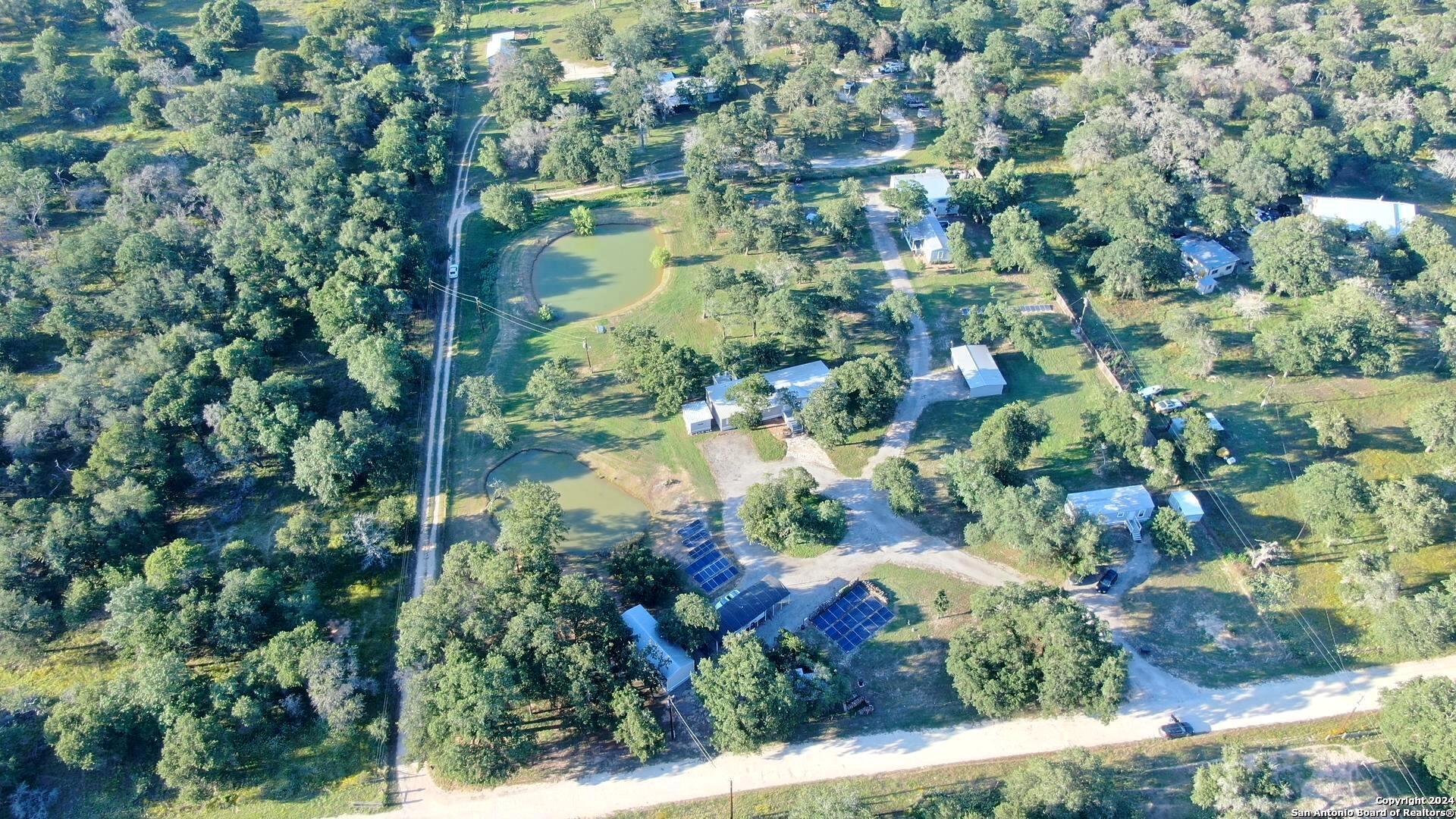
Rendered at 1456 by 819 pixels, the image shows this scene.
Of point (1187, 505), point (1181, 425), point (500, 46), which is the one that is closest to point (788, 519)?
point (1187, 505)

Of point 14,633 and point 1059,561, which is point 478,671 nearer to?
point 14,633

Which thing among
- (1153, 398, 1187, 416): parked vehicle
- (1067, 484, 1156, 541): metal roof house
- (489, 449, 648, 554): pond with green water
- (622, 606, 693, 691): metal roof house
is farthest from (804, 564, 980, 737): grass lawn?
(1153, 398, 1187, 416): parked vehicle

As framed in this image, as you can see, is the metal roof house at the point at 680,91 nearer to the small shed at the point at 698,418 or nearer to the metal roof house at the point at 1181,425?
the small shed at the point at 698,418

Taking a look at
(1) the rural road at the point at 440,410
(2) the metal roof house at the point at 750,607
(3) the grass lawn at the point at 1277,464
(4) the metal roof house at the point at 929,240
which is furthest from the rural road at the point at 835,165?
(2) the metal roof house at the point at 750,607

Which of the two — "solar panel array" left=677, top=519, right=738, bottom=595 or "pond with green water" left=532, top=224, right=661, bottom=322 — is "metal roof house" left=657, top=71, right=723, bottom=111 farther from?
"solar panel array" left=677, top=519, right=738, bottom=595

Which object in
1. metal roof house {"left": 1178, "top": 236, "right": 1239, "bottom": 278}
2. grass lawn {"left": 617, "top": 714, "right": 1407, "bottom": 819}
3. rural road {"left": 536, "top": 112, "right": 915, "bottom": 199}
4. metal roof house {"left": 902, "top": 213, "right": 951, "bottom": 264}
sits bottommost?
grass lawn {"left": 617, "top": 714, "right": 1407, "bottom": 819}

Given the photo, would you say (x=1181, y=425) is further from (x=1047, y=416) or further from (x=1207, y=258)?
(x=1207, y=258)

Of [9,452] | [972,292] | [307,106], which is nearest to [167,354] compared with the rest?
[9,452]
